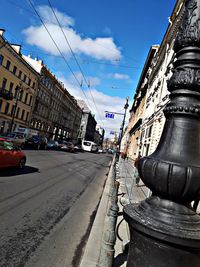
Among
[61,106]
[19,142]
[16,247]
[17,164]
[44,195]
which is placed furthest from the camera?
[61,106]

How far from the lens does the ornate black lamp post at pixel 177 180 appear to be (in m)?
1.23

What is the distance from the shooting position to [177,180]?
4.16ft

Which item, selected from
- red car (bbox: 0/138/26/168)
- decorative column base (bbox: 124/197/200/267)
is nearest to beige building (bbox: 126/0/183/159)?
red car (bbox: 0/138/26/168)

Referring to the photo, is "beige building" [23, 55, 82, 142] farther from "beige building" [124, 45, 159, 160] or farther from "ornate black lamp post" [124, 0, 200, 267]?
"ornate black lamp post" [124, 0, 200, 267]

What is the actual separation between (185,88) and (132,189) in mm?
5712

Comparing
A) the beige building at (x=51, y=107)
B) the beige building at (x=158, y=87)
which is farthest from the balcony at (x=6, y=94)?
the beige building at (x=158, y=87)

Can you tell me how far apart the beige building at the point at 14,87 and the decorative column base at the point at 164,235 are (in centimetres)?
3524

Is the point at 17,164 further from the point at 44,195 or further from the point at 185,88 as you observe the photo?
the point at 185,88

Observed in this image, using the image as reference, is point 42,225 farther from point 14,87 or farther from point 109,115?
point 14,87

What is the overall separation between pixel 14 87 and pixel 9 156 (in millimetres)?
Result: 32870

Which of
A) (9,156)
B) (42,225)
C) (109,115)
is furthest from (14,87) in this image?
(42,225)

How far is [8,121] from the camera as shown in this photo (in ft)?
133

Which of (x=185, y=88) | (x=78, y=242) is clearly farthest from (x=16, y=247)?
(x=185, y=88)

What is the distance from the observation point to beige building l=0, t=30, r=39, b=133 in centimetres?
3672
